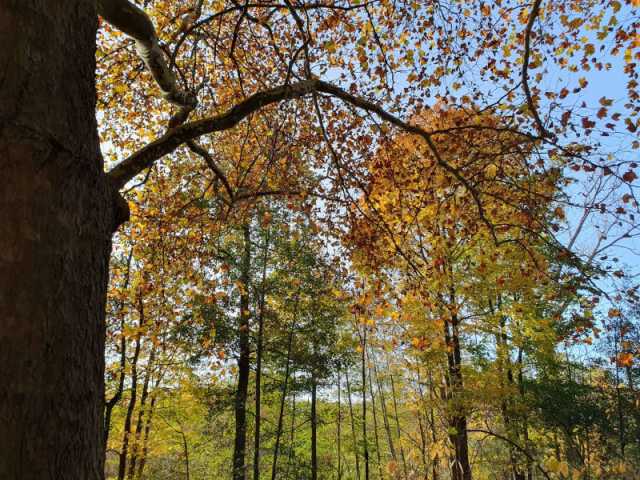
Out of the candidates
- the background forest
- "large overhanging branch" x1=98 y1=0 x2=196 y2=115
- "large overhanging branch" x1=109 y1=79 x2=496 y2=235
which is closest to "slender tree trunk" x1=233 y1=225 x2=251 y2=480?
the background forest

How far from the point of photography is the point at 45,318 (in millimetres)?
1100

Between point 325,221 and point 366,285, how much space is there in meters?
1.10

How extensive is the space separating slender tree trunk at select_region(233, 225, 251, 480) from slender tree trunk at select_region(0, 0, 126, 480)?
934 centimetres

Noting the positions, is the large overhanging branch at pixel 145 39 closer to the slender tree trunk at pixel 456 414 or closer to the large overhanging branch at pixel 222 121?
the large overhanging branch at pixel 222 121

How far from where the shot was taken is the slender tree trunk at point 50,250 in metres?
1.01

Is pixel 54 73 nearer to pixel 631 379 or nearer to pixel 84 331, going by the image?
pixel 84 331

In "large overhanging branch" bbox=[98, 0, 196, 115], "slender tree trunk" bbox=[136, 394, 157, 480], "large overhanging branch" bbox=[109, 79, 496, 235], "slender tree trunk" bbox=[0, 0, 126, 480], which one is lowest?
"slender tree trunk" bbox=[136, 394, 157, 480]

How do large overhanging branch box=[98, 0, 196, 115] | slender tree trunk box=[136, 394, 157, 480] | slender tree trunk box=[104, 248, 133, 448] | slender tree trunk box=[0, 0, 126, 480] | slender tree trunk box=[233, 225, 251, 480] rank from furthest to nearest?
slender tree trunk box=[136, 394, 157, 480], slender tree trunk box=[233, 225, 251, 480], slender tree trunk box=[104, 248, 133, 448], large overhanging branch box=[98, 0, 196, 115], slender tree trunk box=[0, 0, 126, 480]

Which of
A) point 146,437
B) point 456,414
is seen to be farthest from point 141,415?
point 456,414

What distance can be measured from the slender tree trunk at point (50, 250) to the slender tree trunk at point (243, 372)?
934 centimetres

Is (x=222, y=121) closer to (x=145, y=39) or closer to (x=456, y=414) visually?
(x=145, y=39)

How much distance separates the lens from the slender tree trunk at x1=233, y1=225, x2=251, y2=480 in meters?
10.8

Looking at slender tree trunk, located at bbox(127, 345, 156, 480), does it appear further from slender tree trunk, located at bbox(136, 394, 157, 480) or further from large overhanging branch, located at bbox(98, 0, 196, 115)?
large overhanging branch, located at bbox(98, 0, 196, 115)

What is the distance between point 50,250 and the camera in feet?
3.81
